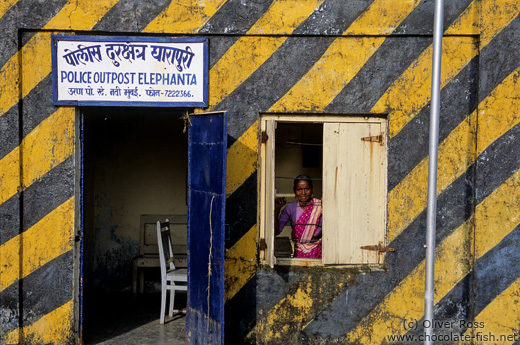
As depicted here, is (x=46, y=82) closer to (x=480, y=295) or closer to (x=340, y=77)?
(x=340, y=77)

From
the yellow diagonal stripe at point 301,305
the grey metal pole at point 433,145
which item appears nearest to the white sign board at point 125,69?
the yellow diagonal stripe at point 301,305

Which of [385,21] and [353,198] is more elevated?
[385,21]

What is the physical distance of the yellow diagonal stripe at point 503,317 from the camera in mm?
5641

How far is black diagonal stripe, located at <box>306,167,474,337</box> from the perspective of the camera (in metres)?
5.77

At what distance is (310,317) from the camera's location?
579 cm

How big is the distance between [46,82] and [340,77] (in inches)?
104

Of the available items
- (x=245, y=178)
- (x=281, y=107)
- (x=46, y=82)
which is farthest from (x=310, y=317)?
(x=46, y=82)

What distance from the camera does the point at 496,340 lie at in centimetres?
567

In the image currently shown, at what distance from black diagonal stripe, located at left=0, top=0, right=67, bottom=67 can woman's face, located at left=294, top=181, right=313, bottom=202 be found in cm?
285

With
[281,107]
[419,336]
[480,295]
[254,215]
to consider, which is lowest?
[419,336]

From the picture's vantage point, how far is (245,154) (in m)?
5.78

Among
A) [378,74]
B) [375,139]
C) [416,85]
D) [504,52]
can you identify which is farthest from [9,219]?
[504,52]

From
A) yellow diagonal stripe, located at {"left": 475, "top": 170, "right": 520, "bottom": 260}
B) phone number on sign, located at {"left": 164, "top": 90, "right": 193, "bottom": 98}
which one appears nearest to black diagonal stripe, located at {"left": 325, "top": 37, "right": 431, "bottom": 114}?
phone number on sign, located at {"left": 164, "top": 90, "right": 193, "bottom": 98}

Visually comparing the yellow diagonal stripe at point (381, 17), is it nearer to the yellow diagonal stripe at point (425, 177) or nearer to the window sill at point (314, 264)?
the yellow diagonal stripe at point (425, 177)
